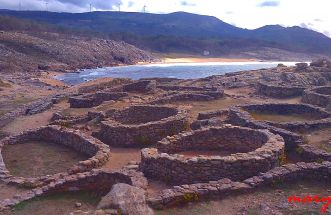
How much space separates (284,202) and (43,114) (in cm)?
1971

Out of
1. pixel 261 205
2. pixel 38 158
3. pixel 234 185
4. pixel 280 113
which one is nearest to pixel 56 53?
pixel 280 113

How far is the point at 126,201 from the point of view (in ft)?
32.7

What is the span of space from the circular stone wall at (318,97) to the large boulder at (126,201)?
18.7m

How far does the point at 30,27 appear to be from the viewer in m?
128

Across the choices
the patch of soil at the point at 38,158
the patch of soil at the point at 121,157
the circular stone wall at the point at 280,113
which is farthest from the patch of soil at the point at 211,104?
the patch of soil at the point at 38,158

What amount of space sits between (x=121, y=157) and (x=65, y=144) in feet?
10.3

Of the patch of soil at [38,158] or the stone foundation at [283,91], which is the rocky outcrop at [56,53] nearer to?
the stone foundation at [283,91]

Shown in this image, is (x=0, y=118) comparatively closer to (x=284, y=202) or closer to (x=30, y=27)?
(x=284, y=202)

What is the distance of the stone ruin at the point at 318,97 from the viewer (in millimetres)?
26891

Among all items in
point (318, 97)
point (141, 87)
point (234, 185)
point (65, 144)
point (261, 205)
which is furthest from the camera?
point (141, 87)

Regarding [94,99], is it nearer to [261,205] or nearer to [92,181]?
[92,181]

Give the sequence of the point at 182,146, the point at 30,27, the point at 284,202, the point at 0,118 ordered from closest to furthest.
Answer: the point at 284,202 < the point at 182,146 < the point at 0,118 < the point at 30,27

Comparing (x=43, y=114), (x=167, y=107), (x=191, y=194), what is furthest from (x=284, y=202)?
(x=43, y=114)

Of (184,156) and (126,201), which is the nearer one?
(126,201)
